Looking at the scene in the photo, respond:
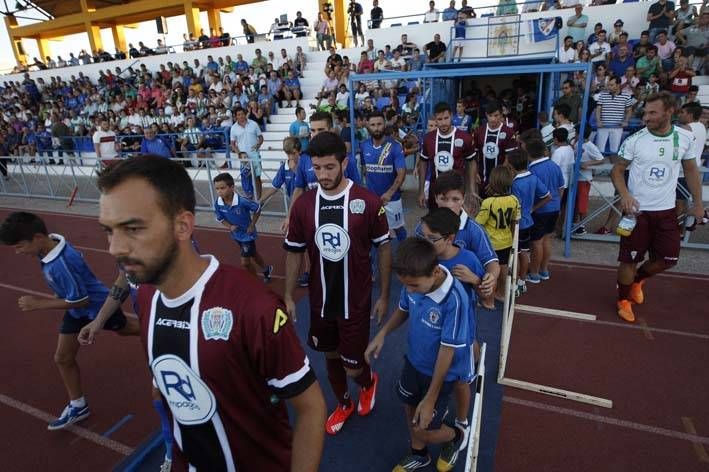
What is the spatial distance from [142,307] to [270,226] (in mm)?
7729

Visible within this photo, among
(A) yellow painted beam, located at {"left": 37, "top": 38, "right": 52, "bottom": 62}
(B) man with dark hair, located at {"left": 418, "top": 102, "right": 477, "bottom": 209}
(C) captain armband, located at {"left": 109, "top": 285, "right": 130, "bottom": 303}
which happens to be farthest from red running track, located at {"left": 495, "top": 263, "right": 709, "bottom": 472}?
(A) yellow painted beam, located at {"left": 37, "top": 38, "right": 52, "bottom": 62}

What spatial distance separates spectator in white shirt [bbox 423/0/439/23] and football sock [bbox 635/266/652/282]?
15.2 metres

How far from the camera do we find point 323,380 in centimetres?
429

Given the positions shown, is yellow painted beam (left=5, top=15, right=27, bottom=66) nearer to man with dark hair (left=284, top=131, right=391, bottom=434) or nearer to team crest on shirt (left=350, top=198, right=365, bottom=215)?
man with dark hair (left=284, top=131, right=391, bottom=434)

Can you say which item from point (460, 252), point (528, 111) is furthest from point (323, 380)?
point (528, 111)

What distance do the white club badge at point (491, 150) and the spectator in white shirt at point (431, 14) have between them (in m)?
12.8

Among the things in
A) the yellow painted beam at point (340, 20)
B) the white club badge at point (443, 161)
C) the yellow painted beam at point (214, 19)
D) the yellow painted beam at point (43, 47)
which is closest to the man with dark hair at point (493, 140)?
the white club badge at point (443, 161)

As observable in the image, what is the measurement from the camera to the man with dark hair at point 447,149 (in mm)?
5988

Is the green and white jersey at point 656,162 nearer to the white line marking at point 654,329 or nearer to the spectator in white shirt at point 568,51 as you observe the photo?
the white line marking at point 654,329

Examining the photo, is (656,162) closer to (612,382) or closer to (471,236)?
(612,382)

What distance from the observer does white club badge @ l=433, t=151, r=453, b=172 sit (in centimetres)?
609

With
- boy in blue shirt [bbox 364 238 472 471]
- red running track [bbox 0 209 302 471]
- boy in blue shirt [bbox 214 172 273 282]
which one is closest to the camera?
boy in blue shirt [bbox 364 238 472 471]

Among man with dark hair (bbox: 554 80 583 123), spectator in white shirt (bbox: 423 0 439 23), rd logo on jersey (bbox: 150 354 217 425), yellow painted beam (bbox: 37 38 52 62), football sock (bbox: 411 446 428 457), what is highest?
yellow painted beam (bbox: 37 38 52 62)

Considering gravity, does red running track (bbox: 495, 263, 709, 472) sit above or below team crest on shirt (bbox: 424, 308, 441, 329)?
below
